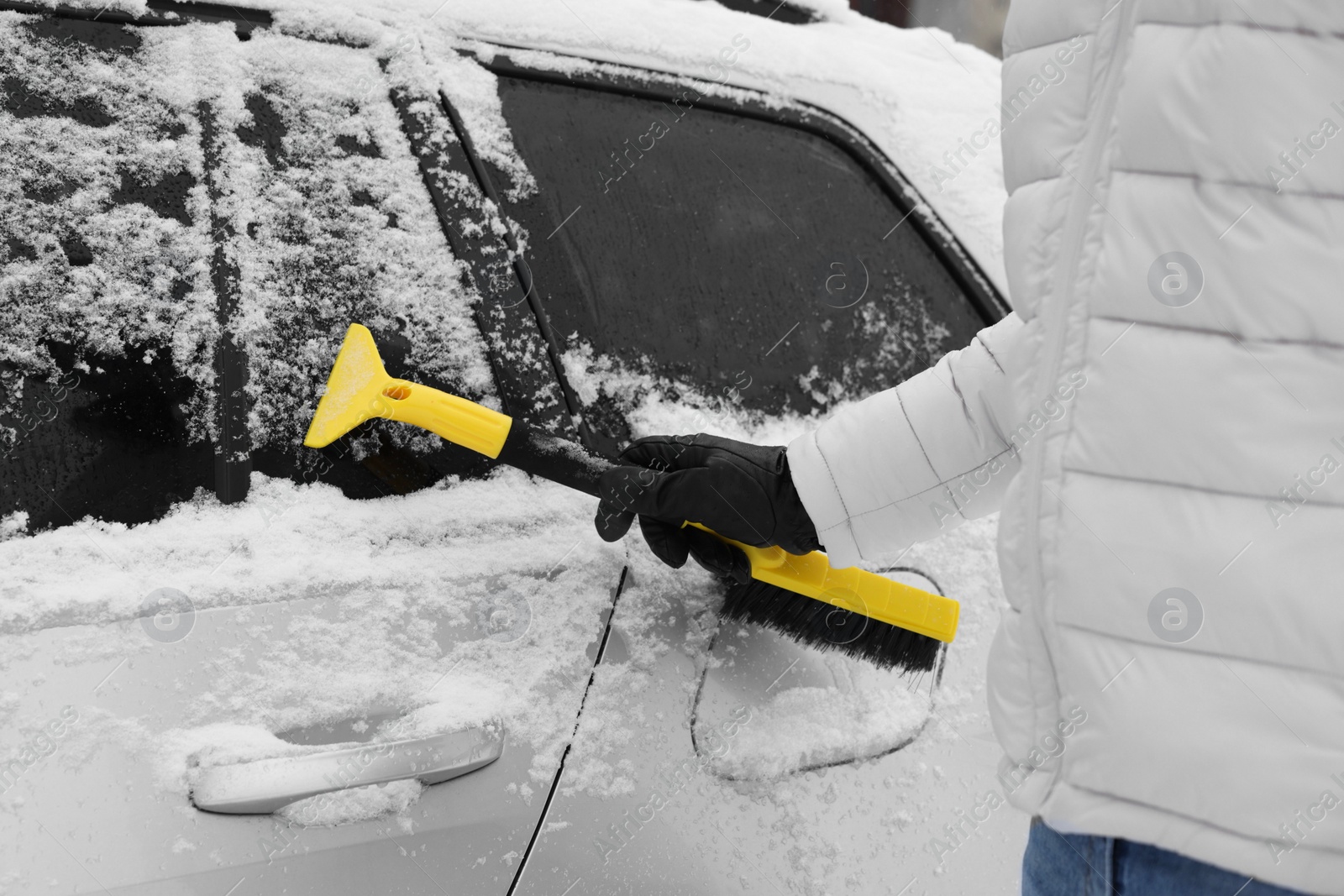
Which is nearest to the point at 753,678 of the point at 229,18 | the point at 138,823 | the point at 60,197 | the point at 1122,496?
the point at 1122,496

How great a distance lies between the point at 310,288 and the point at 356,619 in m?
0.47

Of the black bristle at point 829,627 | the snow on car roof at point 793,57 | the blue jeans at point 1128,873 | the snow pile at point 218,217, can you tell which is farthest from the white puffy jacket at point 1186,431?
the snow on car roof at point 793,57

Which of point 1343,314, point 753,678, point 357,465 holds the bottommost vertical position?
point 753,678

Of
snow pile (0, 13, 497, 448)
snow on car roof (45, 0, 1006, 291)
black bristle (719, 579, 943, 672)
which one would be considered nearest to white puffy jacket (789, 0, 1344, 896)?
black bristle (719, 579, 943, 672)

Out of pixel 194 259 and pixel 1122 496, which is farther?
pixel 194 259

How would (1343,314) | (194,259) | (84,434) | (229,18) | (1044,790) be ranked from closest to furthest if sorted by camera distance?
(1343,314), (1044,790), (84,434), (194,259), (229,18)

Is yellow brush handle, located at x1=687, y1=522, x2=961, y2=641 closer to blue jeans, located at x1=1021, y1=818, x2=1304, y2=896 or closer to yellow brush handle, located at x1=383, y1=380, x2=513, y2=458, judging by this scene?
yellow brush handle, located at x1=383, y1=380, x2=513, y2=458

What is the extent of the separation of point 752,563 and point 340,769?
63 centimetres

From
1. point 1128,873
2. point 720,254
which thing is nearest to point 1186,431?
point 1128,873

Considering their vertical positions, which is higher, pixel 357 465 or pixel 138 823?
pixel 357 465

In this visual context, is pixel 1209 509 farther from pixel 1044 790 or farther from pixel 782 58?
pixel 782 58

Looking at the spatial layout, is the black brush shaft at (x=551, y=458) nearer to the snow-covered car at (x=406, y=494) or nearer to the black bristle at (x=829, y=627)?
the snow-covered car at (x=406, y=494)

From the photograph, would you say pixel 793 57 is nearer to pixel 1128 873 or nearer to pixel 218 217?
pixel 218 217

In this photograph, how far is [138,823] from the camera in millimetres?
930
